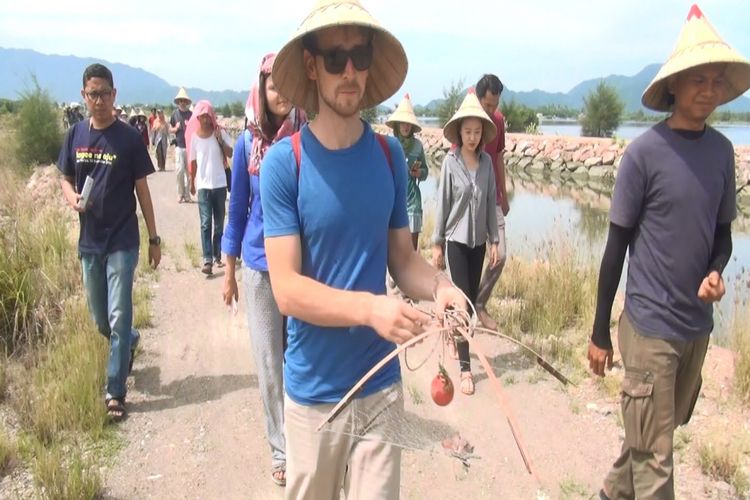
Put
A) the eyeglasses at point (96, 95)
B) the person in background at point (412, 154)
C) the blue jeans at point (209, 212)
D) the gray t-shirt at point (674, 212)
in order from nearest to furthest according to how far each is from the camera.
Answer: the gray t-shirt at point (674, 212) → the eyeglasses at point (96, 95) → the person in background at point (412, 154) → the blue jeans at point (209, 212)

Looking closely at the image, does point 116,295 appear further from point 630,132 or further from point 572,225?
point 630,132

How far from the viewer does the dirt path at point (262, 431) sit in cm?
319

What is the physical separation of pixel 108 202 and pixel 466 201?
243 cm

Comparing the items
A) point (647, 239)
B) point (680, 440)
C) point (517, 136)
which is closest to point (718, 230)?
point (647, 239)

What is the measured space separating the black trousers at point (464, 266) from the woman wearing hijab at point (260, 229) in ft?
5.34

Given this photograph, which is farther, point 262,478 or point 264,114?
point 262,478

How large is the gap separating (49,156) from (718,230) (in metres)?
20.0

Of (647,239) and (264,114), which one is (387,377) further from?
(264,114)

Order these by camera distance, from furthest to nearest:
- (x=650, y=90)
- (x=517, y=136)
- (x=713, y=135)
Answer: (x=517, y=136) < (x=650, y=90) < (x=713, y=135)

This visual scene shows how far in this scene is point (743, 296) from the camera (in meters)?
7.65

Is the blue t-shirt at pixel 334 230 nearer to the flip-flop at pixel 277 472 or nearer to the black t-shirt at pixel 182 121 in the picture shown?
the flip-flop at pixel 277 472

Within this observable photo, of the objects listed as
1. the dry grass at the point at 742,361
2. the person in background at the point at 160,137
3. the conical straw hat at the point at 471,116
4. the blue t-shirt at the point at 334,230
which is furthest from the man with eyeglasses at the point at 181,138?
the blue t-shirt at the point at 334,230

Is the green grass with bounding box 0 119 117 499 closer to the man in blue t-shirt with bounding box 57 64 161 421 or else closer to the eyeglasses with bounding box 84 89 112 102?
the man in blue t-shirt with bounding box 57 64 161 421

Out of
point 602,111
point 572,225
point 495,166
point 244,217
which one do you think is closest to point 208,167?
point 495,166
